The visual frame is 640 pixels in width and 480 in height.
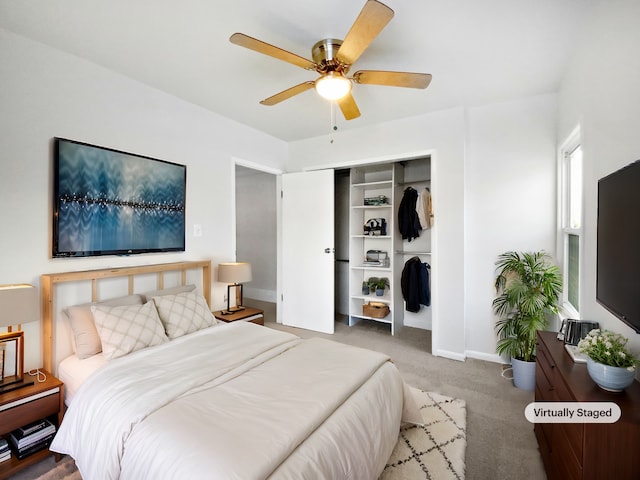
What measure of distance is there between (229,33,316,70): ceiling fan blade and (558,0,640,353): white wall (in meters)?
1.59

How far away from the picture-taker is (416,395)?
2.55 metres

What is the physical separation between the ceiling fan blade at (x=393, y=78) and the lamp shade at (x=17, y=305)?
2.44 metres

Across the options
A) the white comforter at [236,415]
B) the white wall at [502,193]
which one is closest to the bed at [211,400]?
the white comforter at [236,415]

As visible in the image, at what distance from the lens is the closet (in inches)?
166

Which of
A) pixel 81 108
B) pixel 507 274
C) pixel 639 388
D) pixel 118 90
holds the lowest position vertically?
pixel 639 388

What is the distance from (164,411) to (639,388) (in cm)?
199

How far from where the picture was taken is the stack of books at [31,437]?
1740 mm

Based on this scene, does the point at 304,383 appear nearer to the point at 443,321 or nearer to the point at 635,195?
the point at 635,195

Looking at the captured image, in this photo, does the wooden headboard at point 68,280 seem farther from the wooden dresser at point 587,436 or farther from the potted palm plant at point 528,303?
the potted palm plant at point 528,303

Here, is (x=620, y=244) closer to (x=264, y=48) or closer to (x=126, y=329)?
(x=264, y=48)

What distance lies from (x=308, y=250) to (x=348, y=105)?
7.30 ft

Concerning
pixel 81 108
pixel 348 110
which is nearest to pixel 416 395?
pixel 348 110

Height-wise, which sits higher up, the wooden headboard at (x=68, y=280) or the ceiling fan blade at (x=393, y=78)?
the ceiling fan blade at (x=393, y=78)

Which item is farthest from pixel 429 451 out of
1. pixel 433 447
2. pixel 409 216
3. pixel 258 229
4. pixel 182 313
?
pixel 258 229
